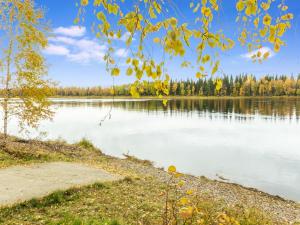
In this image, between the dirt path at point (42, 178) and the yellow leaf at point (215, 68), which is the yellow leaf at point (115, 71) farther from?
the dirt path at point (42, 178)

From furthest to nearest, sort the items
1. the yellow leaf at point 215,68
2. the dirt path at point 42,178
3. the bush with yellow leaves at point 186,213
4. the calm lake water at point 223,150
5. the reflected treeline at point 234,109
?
1. the reflected treeline at point 234,109
2. the calm lake water at point 223,150
3. the dirt path at point 42,178
4. the bush with yellow leaves at point 186,213
5. the yellow leaf at point 215,68

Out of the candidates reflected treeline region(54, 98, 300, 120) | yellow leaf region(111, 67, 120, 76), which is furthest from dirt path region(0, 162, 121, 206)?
reflected treeline region(54, 98, 300, 120)

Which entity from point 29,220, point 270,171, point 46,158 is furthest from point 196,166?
point 29,220

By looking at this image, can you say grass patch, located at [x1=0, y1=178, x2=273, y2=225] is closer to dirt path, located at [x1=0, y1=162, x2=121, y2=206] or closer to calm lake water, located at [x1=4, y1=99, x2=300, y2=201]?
dirt path, located at [x1=0, y1=162, x2=121, y2=206]

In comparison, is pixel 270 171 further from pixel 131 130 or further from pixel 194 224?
pixel 131 130

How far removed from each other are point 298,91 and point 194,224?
203 meters

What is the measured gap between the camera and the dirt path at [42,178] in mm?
10867

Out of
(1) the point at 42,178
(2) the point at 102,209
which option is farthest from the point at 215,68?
(1) the point at 42,178

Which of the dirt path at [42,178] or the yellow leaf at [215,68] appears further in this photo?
the dirt path at [42,178]

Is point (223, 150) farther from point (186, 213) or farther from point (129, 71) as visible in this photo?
point (129, 71)

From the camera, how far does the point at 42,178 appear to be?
13289 mm

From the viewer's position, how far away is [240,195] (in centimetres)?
1598

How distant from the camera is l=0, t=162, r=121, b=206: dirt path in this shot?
35.7 feet

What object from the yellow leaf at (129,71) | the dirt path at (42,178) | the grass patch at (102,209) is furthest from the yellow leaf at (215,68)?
the dirt path at (42,178)
